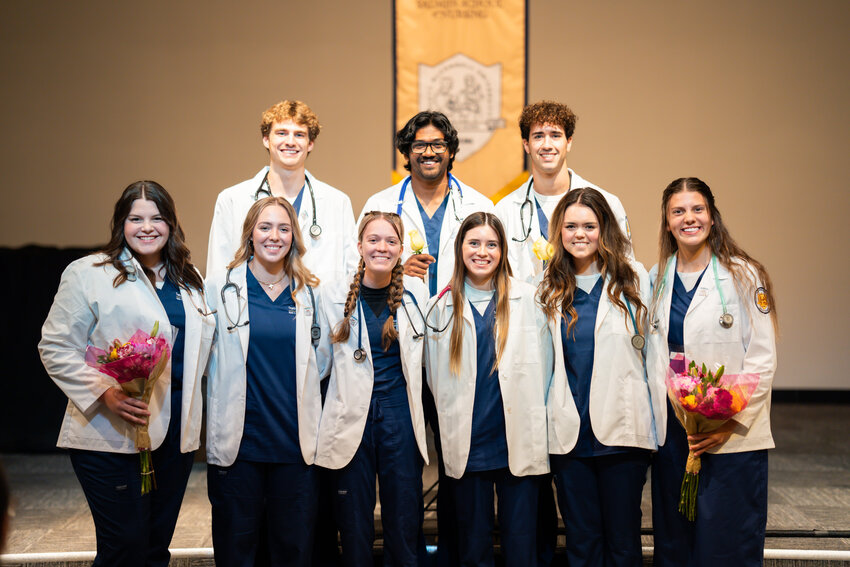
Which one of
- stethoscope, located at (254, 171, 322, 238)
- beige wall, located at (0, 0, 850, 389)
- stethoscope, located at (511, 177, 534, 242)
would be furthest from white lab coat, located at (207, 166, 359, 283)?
beige wall, located at (0, 0, 850, 389)

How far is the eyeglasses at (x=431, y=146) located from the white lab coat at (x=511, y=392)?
0.92m

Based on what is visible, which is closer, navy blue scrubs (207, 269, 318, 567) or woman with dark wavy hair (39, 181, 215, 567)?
woman with dark wavy hair (39, 181, 215, 567)

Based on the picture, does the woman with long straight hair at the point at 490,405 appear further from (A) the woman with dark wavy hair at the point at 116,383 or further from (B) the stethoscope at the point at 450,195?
(A) the woman with dark wavy hair at the point at 116,383

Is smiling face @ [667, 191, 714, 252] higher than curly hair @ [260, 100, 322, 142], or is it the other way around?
curly hair @ [260, 100, 322, 142]

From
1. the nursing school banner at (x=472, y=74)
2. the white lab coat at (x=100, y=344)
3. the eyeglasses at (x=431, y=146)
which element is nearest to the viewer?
the white lab coat at (x=100, y=344)

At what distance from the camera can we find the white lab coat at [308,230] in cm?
336

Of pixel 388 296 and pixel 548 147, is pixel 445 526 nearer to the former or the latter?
pixel 388 296

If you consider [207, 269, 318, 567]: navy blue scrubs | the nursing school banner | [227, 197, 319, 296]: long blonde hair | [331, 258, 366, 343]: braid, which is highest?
the nursing school banner

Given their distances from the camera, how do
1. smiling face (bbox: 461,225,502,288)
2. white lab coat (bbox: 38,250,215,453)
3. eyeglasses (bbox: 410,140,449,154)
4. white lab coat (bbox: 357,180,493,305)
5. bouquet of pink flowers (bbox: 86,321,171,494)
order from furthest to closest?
eyeglasses (bbox: 410,140,449,154) → white lab coat (bbox: 357,180,493,305) → smiling face (bbox: 461,225,502,288) → white lab coat (bbox: 38,250,215,453) → bouquet of pink flowers (bbox: 86,321,171,494)

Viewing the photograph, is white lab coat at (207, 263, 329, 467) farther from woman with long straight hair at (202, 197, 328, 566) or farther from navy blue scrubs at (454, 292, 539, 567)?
navy blue scrubs at (454, 292, 539, 567)

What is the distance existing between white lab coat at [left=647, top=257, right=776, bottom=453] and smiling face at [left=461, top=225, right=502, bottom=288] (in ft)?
2.30

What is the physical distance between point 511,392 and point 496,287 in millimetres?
438

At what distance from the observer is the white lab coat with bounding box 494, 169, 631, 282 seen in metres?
3.37

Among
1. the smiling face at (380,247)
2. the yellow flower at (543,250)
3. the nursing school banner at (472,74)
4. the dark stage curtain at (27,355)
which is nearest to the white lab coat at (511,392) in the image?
the yellow flower at (543,250)
